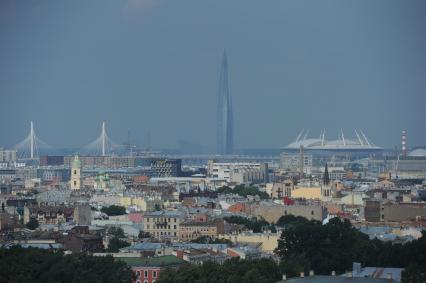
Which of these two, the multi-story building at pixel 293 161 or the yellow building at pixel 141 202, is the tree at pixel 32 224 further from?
the multi-story building at pixel 293 161

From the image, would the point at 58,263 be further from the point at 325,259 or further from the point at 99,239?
the point at 99,239

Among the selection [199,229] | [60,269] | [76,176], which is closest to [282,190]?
[76,176]

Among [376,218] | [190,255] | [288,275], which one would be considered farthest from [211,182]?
A: [288,275]

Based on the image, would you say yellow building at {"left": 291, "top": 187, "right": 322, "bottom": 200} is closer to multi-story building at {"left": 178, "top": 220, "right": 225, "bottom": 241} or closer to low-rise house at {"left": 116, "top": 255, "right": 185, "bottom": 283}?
multi-story building at {"left": 178, "top": 220, "right": 225, "bottom": 241}

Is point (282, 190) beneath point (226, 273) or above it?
above

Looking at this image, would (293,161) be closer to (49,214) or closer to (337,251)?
(49,214)
